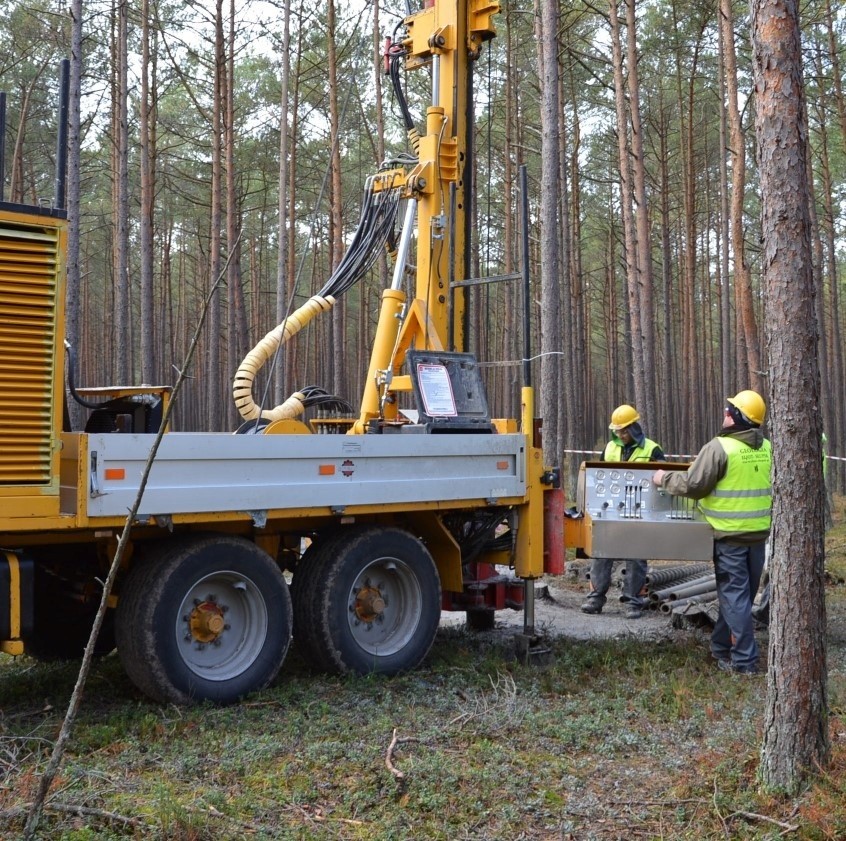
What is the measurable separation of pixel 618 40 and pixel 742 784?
14897 millimetres

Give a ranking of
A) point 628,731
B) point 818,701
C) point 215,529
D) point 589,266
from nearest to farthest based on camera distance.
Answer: point 818,701 < point 628,731 < point 215,529 < point 589,266

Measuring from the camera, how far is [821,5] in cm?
1858

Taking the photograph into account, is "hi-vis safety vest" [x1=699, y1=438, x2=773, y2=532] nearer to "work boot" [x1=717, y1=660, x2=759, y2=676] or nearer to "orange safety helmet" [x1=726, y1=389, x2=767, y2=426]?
"orange safety helmet" [x1=726, y1=389, x2=767, y2=426]

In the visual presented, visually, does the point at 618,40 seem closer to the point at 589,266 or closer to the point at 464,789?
the point at 464,789

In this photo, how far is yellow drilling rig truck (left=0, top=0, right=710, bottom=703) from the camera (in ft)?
17.2

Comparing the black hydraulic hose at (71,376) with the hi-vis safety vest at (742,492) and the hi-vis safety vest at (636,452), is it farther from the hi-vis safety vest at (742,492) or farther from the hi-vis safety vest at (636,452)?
the hi-vis safety vest at (636,452)

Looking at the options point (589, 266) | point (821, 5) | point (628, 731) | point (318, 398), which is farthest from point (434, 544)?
point (589, 266)

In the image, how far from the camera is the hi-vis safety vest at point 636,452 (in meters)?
9.45

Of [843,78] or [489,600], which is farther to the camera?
[843,78]

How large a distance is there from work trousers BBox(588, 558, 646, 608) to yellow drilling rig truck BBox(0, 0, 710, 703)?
1540 millimetres

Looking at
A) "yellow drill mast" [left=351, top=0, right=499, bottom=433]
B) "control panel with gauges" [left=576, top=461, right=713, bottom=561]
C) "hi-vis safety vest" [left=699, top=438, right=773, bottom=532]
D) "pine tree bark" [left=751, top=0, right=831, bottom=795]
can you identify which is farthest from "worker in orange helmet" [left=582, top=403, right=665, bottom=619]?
"pine tree bark" [left=751, top=0, right=831, bottom=795]

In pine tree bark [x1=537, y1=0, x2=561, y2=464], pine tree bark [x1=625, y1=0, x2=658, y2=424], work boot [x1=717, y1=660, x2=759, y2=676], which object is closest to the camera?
work boot [x1=717, y1=660, x2=759, y2=676]

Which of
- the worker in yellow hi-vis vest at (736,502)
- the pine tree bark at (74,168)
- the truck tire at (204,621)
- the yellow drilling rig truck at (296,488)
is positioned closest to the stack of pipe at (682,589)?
the worker in yellow hi-vis vest at (736,502)

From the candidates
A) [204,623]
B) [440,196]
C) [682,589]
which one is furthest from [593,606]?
[204,623]
